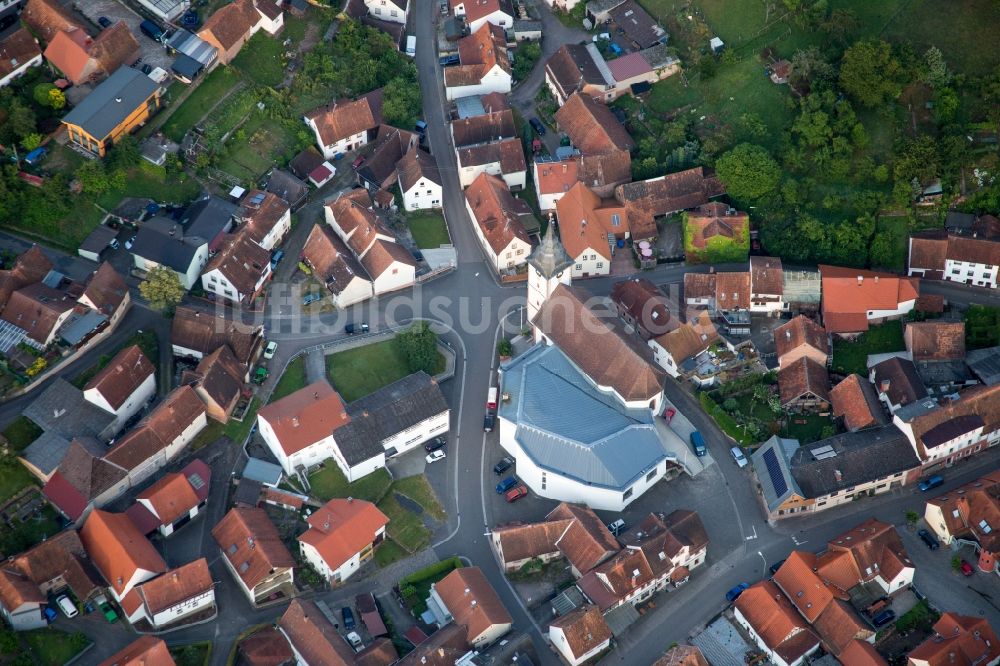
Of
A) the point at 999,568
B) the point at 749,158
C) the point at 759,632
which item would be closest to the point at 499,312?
the point at 749,158

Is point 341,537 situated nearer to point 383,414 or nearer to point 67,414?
point 383,414

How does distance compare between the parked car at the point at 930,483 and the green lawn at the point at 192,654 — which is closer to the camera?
the green lawn at the point at 192,654

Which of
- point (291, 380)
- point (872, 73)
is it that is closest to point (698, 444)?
point (291, 380)

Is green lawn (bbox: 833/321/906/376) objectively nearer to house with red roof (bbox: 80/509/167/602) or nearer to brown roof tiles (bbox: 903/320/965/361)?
brown roof tiles (bbox: 903/320/965/361)

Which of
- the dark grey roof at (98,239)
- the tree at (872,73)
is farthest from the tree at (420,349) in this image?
the tree at (872,73)

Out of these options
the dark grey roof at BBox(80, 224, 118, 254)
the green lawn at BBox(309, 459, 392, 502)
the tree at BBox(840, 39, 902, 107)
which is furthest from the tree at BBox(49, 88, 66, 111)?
the tree at BBox(840, 39, 902, 107)

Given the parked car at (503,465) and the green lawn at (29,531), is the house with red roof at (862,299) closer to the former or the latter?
the parked car at (503,465)

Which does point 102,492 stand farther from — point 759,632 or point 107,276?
point 759,632
